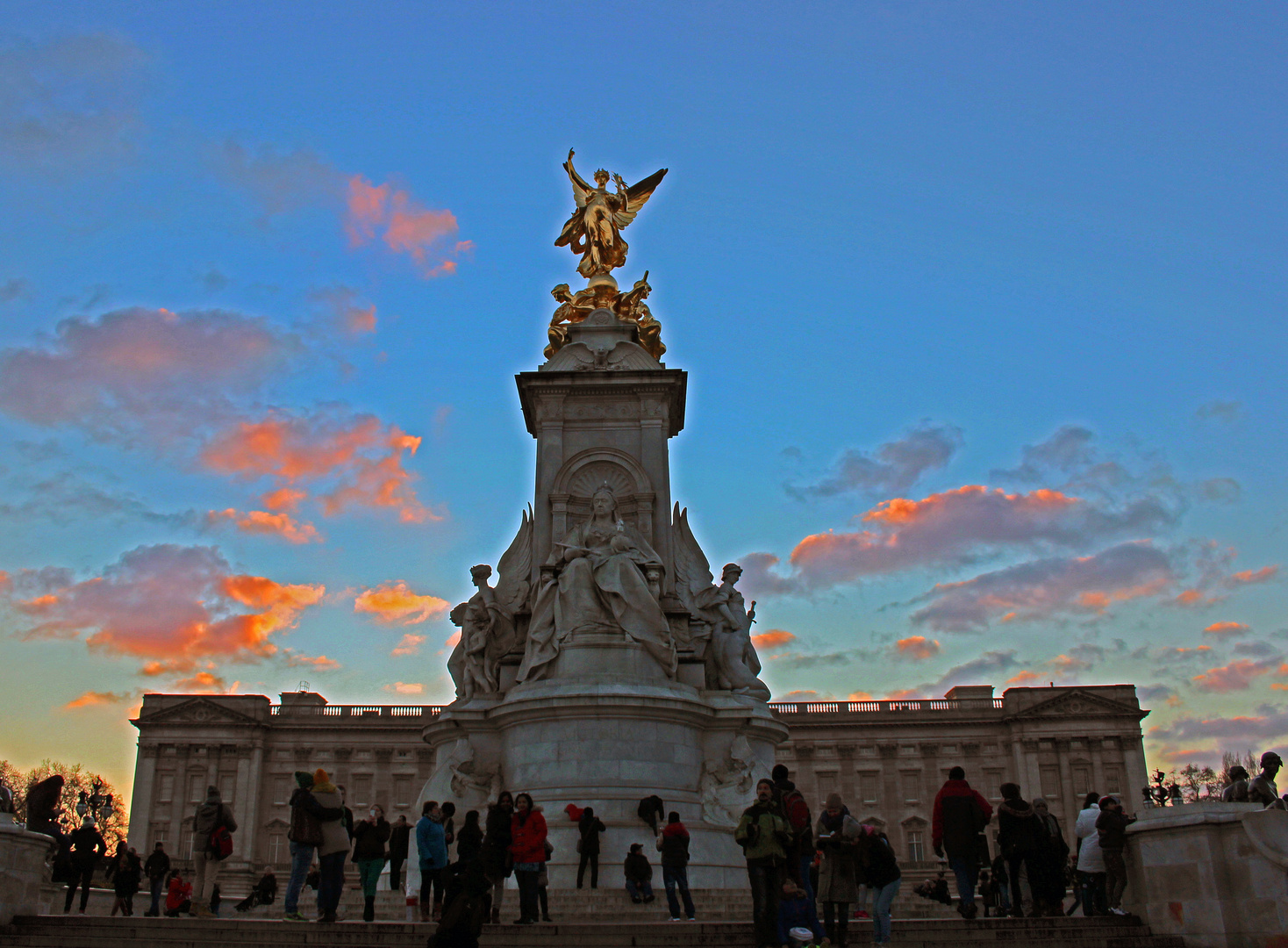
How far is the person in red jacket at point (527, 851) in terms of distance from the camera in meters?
13.7

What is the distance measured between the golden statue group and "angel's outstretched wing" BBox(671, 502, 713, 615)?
13.6ft

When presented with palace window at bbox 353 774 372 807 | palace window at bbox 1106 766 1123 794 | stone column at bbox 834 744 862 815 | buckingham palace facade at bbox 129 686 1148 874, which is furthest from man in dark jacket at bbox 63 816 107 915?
palace window at bbox 1106 766 1123 794

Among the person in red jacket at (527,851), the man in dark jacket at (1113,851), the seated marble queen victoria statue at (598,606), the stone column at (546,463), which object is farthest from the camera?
the stone column at (546,463)

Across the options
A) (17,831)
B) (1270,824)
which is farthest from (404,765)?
(1270,824)

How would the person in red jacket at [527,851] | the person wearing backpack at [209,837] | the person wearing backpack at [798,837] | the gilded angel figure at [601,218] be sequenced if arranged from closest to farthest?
the person wearing backpack at [798,837] < the person in red jacket at [527,851] < the person wearing backpack at [209,837] < the gilded angel figure at [601,218]

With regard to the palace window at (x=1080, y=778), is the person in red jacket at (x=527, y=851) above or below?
below

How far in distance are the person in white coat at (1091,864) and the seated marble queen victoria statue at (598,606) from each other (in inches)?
360

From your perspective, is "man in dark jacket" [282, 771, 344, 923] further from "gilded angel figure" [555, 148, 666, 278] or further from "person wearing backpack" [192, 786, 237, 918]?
"gilded angel figure" [555, 148, 666, 278]

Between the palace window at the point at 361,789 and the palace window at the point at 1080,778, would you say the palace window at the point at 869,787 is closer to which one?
the palace window at the point at 1080,778

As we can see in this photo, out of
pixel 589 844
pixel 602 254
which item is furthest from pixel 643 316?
pixel 589 844

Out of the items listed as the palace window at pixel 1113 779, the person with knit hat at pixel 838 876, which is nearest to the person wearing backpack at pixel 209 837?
the person with knit hat at pixel 838 876

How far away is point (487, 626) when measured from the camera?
23406 millimetres

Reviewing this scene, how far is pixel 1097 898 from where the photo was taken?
13.9 meters

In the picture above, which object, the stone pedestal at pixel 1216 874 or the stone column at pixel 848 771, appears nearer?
the stone pedestal at pixel 1216 874
